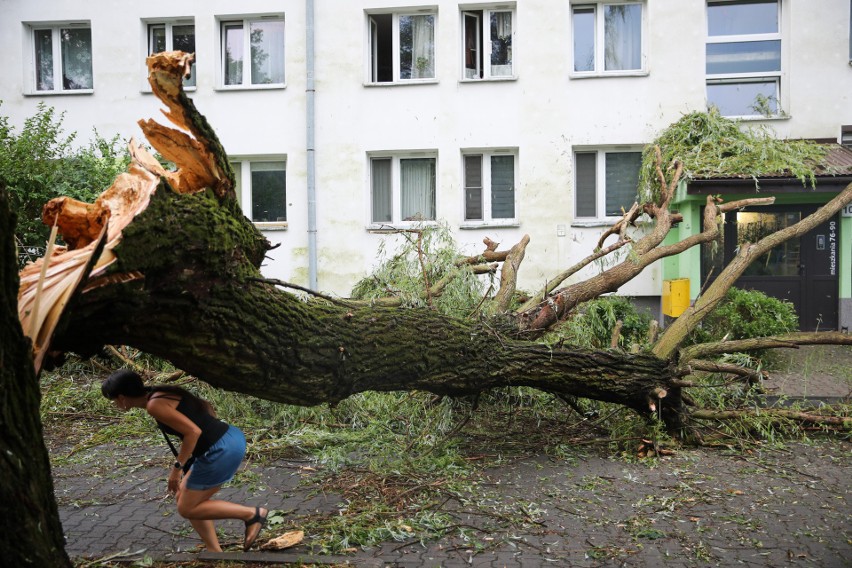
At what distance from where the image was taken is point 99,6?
14961 mm

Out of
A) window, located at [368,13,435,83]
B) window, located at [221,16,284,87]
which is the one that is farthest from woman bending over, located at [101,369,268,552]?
window, located at [221,16,284,87]

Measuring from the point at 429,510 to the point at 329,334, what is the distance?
136 centimetres

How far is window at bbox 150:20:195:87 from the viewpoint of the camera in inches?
598

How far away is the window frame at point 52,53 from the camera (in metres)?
15.2

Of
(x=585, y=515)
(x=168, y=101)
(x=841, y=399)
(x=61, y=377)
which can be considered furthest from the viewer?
(x=61, y=377)

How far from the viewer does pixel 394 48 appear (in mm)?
14695

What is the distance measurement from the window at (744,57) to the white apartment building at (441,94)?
0.03 m

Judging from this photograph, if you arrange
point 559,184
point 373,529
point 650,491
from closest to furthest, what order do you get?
1. point 373,529
2. point 650,491
3. point 559,184

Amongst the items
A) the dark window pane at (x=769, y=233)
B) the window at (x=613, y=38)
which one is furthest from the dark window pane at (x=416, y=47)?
the dark window pane at (x=769, y=233)

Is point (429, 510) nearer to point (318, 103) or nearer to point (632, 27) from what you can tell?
point (318, 103)

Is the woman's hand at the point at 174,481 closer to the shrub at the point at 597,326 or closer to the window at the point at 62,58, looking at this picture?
the shrub at the point at 597,326

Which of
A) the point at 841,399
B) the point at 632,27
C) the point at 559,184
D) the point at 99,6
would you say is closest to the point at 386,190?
the point at 559,184

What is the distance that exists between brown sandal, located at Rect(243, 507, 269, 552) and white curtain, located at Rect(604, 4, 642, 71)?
12485 mm

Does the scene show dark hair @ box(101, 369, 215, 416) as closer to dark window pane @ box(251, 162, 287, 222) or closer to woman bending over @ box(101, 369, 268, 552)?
woman bending over @ box(101, 369, 268, 552)
